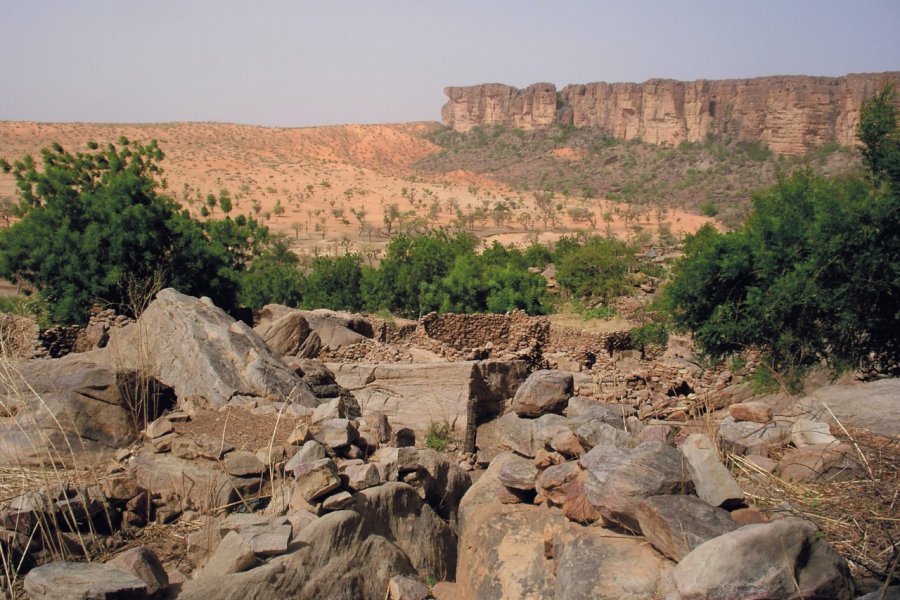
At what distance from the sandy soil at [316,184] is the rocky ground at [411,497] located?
32.9 metres

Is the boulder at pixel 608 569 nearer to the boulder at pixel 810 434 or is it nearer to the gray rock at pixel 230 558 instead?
the boulder at pixel 810 434

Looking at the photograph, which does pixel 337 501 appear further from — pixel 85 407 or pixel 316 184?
pixel 316 184

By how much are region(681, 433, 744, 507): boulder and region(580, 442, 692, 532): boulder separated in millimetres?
66

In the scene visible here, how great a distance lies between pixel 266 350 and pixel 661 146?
264 ft

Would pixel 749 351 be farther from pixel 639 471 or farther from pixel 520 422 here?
pixel 639 471

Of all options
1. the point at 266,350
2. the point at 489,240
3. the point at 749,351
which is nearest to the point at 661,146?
the point at 489,240

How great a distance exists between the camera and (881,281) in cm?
1124

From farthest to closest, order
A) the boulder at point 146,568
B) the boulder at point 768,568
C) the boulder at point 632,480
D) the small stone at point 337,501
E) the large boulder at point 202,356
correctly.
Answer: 1. the large boulder at point 202,356
2. the small stone at point 337,501
3. the boulder at point 632,480
4. the boulder at point 146,568
5. the boulder at point 768,568

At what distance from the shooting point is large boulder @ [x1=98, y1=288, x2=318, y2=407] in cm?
824

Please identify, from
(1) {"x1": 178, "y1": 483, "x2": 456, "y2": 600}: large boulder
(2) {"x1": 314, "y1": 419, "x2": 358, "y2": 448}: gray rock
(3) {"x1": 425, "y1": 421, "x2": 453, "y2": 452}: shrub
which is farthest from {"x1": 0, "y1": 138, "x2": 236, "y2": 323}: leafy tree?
(1) {"x1": 178, "y1": 483, "x2": 456, "y2": 600}: large boulder

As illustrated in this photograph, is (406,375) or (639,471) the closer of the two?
(639,471)

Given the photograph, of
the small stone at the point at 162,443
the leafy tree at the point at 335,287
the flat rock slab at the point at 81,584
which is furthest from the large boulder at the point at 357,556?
the leafy tree at the point at 335,287

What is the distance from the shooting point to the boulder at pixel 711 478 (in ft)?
13.7

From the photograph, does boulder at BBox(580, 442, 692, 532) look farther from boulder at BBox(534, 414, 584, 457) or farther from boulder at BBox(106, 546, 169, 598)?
boulder at BBox(106, 546, 169, 598)
